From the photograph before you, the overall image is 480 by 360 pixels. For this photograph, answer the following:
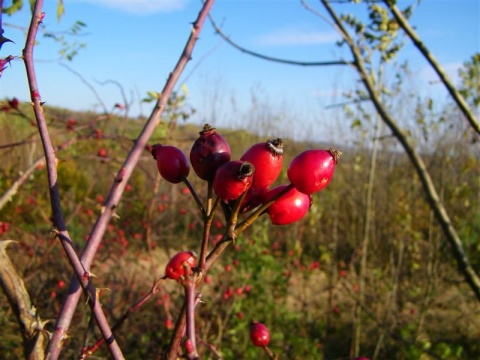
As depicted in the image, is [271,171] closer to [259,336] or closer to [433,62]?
[259,336]

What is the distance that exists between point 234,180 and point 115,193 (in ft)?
1.19

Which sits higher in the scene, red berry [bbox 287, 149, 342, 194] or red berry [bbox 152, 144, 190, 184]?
red berry [bbox 287, 149, 342, 194]

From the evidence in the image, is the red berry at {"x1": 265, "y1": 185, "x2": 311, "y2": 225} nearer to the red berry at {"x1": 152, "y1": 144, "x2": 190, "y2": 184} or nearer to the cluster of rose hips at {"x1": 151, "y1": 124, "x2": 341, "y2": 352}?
the cluster of rose hips at {"x1": 151, "y1": 124, "x2": 341, "y2": 352}

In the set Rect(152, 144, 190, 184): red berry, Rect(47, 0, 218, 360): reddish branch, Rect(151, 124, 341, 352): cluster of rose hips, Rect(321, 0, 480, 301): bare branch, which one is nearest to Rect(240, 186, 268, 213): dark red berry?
Rect(151, 124, 341, 352): cluster of rose hips

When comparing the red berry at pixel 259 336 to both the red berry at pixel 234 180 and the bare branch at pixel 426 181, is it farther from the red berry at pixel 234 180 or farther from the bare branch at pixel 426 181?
the bare branch at pixel 426 181

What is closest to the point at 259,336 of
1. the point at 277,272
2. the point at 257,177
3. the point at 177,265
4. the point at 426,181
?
the point at 177,265

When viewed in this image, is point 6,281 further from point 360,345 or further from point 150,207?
point 360,345

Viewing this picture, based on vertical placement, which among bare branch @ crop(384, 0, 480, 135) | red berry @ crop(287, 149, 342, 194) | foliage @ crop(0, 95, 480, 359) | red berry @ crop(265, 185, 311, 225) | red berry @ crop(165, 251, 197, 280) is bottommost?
foliage @ crop(0, 95, 480, 359)

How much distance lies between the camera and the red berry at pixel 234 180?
20.4 inches

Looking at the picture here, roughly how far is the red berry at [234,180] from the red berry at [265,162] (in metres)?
0.05

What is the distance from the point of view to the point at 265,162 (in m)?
0.57

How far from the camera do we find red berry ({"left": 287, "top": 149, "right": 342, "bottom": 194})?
1.84 feet

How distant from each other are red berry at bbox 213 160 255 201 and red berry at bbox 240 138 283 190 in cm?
5

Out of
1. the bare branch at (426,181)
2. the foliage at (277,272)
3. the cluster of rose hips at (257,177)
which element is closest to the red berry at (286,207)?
the cluster of rose hips at (257,177)
